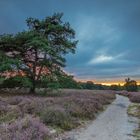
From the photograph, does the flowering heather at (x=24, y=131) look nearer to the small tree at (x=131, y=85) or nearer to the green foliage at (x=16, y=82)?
the green foliage at (x=16, y=82)

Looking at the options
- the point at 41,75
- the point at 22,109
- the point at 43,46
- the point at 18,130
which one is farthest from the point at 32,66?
the point at 18,130

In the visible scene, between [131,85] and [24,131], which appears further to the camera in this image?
[131,85]

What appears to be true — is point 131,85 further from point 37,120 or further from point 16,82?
point 37,120

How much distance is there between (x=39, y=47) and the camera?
30688 mm

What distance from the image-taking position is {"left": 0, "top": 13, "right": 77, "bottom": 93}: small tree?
1243 inches

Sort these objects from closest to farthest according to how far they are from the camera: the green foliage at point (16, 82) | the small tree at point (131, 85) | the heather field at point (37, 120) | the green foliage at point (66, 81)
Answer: the heather field at point (37, 120)
the green foliage at point (16, 82)
the green foliage at point (66, 81)
the small tree at point (131, 85)

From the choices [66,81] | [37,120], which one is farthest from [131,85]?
[37,120]

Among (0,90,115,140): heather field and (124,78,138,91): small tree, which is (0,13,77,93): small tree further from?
(124,78,138,91): small tree

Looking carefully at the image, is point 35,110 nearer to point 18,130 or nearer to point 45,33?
point 18,130

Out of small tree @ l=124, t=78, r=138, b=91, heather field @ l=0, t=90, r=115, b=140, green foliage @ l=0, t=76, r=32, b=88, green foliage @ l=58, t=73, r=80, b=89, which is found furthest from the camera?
small tree @ l=124, t=78, r=138, b=91

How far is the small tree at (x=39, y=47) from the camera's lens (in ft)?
104

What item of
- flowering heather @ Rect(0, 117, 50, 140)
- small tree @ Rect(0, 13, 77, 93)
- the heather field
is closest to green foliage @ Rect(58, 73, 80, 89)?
small tree @ Rect(0, 13, 77, 93)

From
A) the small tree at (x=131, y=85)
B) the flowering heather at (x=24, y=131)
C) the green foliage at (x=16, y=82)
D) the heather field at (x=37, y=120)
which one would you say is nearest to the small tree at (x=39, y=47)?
the green foliage at (x=16, y=82)

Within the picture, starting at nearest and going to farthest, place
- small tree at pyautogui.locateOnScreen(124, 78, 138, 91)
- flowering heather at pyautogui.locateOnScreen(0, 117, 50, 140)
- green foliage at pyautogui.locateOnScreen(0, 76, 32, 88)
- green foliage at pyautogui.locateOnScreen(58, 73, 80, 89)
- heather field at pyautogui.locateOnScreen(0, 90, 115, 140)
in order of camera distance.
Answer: flowering heather at pyautogui.locateOnScreen(0, 117, 50, 140)
heather field at pyautogui.locateOnScreen(0, 90, 115, 140)
green foliage at pyautogui.locateOnScreen(0, 76, 32, 88)
green foliage at pyautogui.locateOnScreen(58, 73, 80, 89)
small tree at pyautogui.locateOnScreen(124, 78, 138, 91)
